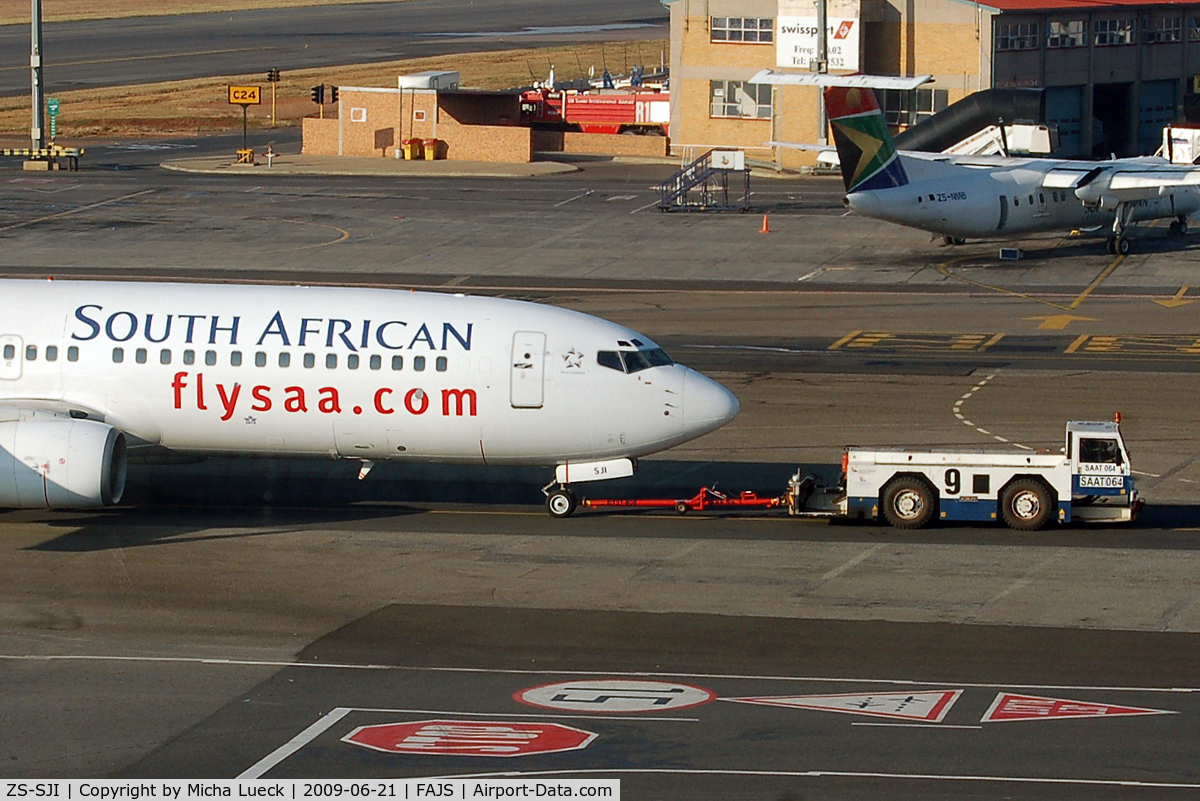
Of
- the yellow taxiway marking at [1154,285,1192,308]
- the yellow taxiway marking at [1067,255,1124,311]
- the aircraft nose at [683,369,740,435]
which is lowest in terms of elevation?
the aircraft nose at [683,369,740,435]

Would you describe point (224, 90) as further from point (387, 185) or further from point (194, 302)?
point (194, 302)

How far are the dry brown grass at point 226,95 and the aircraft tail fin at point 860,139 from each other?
64.6 metres

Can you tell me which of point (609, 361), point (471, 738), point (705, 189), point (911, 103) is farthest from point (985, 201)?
point (471, 738)

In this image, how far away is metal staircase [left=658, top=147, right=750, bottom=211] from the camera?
84375mm

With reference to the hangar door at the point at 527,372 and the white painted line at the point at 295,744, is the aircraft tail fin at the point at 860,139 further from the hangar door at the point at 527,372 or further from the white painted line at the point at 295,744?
the white painted line at the point at 295,744

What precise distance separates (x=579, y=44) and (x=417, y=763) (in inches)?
6238

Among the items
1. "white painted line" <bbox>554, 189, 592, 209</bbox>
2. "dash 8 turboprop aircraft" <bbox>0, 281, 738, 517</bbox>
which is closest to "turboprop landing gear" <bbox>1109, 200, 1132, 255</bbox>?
"white painted line" <bbox>554, 189, 592, 209</bbox>

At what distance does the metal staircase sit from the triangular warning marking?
61.8 metres

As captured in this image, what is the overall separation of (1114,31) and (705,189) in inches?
1206

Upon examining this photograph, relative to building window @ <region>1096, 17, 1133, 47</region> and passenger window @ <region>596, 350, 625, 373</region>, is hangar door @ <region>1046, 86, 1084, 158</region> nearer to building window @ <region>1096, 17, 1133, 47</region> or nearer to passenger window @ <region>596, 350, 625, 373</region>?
building window @ <region>1096, 17, 1133, 47</region>

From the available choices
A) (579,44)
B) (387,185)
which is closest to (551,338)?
(387,185)

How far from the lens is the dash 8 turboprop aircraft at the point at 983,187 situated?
66.4 m

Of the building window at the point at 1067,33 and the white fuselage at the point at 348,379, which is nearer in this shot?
the white fuselage at the point at 348,379

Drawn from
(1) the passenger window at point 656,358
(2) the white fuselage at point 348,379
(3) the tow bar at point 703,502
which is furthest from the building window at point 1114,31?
(2) the white fuselage at point 348,379
